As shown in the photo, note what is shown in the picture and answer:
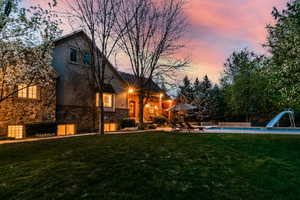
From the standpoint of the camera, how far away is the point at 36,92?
12695mm

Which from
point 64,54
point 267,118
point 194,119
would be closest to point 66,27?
point 64,54

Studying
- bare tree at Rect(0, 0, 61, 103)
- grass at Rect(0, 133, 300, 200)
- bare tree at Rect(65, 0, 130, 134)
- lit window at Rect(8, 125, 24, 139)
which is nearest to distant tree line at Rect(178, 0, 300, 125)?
grass at Rect(0, 133, 300, 200)

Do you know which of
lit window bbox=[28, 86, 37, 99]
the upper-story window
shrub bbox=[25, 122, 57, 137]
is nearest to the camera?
shrub bbox=[25, 122, 57, 137]

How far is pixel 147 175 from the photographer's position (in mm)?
4434

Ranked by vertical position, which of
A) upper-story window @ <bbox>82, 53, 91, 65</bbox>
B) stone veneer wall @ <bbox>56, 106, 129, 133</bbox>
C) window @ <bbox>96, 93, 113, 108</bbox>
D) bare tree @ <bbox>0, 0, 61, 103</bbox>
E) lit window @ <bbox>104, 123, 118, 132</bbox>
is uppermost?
upper-story window @ <bbox>82, 53, 91, 65</bbox>

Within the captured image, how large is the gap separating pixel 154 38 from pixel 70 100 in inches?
343

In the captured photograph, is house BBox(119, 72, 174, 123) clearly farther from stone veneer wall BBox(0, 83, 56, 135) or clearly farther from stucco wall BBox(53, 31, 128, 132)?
stone veneer wall BBox(0, 83, 56, 135)

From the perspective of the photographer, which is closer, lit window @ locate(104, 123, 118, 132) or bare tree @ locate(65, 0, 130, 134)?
bare tree @ locate(65, 0, 130, 134)

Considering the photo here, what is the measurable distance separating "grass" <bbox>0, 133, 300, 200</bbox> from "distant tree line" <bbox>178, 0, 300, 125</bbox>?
3.49 metres

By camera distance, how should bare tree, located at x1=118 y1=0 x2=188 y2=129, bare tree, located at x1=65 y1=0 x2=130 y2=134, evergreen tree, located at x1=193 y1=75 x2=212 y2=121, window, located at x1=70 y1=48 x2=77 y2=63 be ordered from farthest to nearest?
evergreen tree, located at x1=193 y1=75 x2=212 y2=121, bare tree, located at x1=118 y1=0 x2=188 y2=129, window, located at x1=70 y1=48 x2=77 y2=63, bare tree, located at x1=65 y1=0 x2=130 y2=134

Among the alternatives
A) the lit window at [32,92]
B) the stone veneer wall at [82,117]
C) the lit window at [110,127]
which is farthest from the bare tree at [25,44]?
the lit window at [110,127]

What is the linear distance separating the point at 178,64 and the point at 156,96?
10.5m

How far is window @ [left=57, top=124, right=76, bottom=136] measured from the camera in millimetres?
14273

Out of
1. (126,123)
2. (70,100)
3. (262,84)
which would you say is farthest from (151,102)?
(262,84)
